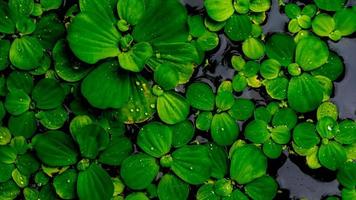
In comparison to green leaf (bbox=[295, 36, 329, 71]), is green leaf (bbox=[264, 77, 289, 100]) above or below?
below

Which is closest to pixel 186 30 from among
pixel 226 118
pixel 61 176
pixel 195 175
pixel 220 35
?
pixel 220 35

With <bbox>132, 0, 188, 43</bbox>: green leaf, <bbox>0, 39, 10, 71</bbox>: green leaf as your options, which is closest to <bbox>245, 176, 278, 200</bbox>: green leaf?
<bbox>132, 0, 188, 43</bbox>: green leaf

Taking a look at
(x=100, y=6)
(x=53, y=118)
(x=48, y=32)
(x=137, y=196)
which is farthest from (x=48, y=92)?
(x=137, y=196)

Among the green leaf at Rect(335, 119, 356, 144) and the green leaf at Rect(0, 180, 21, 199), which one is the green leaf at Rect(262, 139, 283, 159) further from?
the green leaf at Rect(0, 180, 21, 199)

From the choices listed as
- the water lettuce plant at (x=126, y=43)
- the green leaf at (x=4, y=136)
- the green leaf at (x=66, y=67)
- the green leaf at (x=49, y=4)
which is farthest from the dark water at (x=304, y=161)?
the green leaf at (x=4, y=136)

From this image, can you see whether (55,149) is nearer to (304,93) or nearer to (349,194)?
(304,93)
